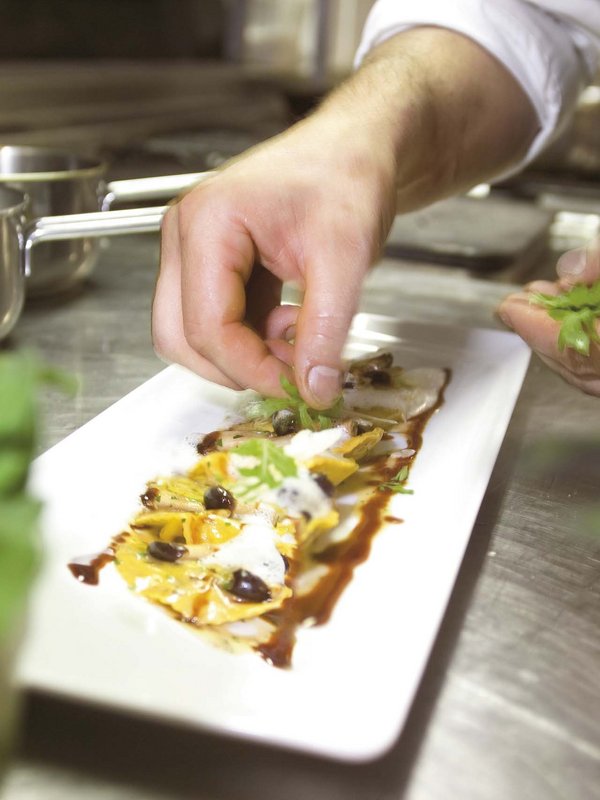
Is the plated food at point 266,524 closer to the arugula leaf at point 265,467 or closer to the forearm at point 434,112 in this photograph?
the arugula leaf at point 265,467

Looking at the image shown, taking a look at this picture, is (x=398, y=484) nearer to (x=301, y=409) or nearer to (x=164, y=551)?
(x=301, y=409)

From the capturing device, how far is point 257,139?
3.79 metres

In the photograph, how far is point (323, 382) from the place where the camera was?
1.16 metres

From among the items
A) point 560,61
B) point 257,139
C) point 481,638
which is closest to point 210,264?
→ point 481,638

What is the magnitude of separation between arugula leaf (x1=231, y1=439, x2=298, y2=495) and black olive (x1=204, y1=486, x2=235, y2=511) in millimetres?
26

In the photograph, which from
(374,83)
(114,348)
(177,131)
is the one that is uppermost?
(374,83)

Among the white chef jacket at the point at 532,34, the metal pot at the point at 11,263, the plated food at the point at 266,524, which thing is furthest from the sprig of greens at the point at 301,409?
the white chef jacket at the point at 532,34

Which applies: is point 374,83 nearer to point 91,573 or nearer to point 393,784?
point 91,573

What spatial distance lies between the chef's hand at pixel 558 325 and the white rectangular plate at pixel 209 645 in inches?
4.6

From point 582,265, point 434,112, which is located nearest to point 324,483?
point 582,265

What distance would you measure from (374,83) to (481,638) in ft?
3.30

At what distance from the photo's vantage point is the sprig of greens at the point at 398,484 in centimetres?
113

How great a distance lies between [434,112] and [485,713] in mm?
1180

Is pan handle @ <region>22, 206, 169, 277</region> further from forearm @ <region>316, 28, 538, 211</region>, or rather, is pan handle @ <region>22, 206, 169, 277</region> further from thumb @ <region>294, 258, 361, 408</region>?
thumb @ <region>294, 258, 361, 408</region>
